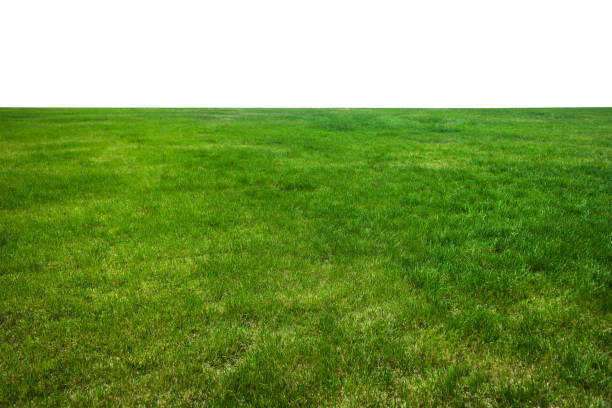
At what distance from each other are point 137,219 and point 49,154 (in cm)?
1064

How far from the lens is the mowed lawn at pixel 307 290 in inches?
133

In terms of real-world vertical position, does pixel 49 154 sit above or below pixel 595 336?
above

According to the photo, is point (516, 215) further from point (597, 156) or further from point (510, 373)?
point (597, 156)

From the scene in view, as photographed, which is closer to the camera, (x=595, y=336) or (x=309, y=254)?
(x=595, y=336)

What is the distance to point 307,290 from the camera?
5.08 m

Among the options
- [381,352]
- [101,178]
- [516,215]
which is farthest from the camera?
[101,178]

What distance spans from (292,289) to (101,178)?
30.7 feet

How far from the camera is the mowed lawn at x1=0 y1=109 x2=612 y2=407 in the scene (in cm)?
339

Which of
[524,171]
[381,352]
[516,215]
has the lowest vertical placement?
[381,352]

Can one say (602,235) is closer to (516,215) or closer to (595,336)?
(516,215)

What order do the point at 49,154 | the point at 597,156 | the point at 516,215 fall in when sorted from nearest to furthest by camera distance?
the point at 516,215, the point at 597,156, the point at 49,154

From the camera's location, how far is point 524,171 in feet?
37.7

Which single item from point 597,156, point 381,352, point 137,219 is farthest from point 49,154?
point 597,156

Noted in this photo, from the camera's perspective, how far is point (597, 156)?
13805mm
